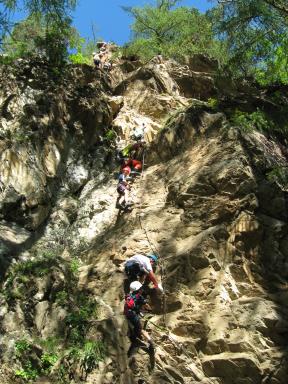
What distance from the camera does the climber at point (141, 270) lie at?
9375 mm

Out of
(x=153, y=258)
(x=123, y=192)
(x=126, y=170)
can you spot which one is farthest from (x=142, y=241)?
(x=126, y=170)

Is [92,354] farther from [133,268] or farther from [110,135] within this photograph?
[110,135]

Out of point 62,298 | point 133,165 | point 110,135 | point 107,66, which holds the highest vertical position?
point 107,66

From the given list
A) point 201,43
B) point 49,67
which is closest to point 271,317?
point 49,67

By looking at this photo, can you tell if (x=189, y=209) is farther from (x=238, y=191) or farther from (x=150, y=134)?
(x=150, y=134)

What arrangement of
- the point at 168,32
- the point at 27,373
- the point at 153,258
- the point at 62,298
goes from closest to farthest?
the point at 27,373 < the point at 62,298 < the point at 153,258 < the point at 168,32

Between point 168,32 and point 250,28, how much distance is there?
12550mm

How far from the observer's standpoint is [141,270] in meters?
9.40

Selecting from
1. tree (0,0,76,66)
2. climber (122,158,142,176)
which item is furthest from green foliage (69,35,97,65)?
climber (122,158,142,176)

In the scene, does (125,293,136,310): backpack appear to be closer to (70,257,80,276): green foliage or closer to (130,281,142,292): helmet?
(130,281,142,292): helmet

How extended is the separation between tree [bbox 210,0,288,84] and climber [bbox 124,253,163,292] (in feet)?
18.4

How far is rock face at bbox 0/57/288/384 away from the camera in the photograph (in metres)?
8.34

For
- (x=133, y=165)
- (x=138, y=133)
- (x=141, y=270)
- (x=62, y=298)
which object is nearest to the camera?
(x=141, y=270)

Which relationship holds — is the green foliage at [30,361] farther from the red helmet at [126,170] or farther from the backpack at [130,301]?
the red helmet at [126,170]
